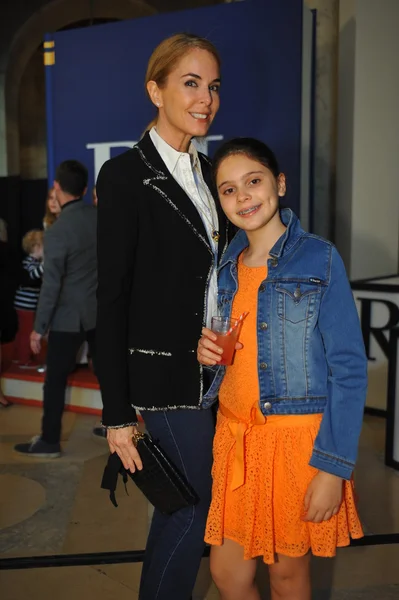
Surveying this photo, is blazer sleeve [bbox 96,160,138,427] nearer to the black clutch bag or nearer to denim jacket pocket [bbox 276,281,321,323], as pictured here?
the black clutch bag

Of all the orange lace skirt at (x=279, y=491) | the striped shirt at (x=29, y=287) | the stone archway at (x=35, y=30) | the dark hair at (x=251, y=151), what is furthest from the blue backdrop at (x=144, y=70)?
the stone archway at (x=35, y=30)

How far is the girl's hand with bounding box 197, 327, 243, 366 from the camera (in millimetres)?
1509

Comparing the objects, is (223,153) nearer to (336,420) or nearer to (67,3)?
(336,420)

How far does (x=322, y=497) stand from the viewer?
143 centimetres

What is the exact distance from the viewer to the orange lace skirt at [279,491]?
1497 millimetres

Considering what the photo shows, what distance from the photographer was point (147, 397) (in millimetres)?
1617

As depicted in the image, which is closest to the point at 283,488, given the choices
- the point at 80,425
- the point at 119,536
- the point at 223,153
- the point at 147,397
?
the point at 147,397

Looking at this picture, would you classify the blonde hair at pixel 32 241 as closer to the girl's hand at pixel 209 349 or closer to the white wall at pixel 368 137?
the white wall at pixel 368 137

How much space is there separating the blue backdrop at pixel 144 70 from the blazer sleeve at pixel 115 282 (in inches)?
98.8

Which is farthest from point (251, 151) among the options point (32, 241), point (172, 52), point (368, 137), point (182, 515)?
point (32, 241)

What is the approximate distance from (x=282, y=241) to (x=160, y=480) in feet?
2.15

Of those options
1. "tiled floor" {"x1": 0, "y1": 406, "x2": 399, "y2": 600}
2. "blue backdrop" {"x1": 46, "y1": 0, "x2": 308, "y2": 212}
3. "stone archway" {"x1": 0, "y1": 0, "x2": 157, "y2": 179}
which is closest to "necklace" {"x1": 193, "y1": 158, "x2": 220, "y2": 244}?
"tiled floor" {"x1": 0, "y1": 406, "x2": 399, "y2": 600}

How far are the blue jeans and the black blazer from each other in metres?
0.05

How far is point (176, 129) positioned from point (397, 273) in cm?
345
